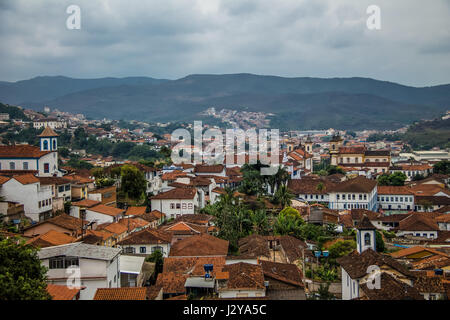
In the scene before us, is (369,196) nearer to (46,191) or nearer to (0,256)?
(46,191)

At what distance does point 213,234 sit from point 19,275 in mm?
13938

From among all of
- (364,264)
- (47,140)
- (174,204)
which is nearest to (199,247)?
(364,264)

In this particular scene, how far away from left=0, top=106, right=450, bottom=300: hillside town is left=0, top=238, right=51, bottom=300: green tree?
180 mm

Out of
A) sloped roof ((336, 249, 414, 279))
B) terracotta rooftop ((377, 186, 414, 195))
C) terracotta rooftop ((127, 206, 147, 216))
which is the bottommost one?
terracotta rooftop ((377, 186, 414, 195))

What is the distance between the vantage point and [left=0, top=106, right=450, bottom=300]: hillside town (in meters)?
11.9

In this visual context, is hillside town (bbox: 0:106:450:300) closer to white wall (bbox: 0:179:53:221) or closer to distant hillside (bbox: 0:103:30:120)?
white wall (bbox: 0:179:53:221)

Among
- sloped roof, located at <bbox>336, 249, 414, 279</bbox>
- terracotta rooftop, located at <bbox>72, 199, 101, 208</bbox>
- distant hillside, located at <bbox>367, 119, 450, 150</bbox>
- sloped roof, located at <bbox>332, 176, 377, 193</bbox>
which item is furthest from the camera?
distant hillside, located at <bbox>367, 119, 450, 150</bbox>

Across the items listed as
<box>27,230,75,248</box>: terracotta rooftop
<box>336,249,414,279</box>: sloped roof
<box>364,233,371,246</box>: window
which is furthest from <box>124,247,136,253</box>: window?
<box>364,233,371,246</box>: window

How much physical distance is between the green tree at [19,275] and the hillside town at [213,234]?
7.1 inches

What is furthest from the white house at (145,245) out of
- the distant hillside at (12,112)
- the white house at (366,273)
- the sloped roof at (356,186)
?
the distant hillside at (12,112)

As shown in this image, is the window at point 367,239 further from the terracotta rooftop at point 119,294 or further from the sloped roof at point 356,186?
the sloped roof at point 356,186

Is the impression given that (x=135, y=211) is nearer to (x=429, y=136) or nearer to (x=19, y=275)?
(x=19, y=275)

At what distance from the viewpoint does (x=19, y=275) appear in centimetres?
891
